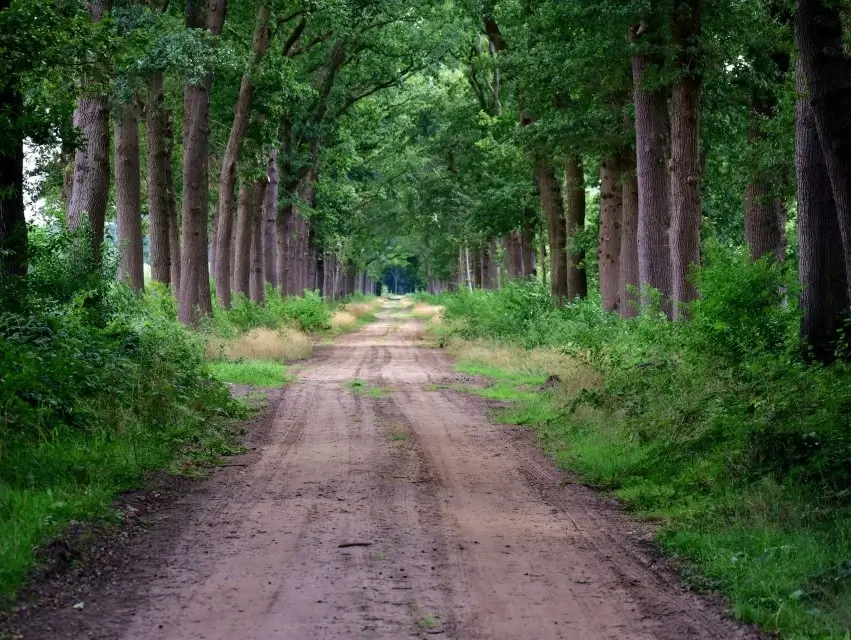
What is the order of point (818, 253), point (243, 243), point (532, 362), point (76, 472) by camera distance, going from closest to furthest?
point (76, 472), point (818, 253), point (532, 362), point (243, 243)

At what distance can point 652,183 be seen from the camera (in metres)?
19.2

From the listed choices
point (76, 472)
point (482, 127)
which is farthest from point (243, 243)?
point (76, 472)

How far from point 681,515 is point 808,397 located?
2154 mm

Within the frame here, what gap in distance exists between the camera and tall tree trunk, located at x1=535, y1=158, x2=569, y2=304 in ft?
99.0

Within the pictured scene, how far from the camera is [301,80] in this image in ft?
122

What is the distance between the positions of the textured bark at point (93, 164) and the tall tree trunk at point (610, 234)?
13468 mm

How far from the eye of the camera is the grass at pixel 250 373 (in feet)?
66.4

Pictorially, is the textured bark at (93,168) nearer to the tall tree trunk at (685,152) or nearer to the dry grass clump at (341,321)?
the tall tree trunk at (685,152)

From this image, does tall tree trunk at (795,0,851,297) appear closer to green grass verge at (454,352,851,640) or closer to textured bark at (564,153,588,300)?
green grass verge at (454,352,851,640)

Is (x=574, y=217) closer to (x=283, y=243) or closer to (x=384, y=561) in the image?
(x=283, y=243)

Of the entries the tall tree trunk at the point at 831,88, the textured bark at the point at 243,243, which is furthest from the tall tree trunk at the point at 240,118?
the tall tree trunk at the point at 831,88

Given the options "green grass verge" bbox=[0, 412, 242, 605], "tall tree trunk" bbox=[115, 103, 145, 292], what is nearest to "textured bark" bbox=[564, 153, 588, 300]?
"tall tree trunk" bbox=[115, 103, 145, 292]

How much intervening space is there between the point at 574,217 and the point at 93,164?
16.3 m

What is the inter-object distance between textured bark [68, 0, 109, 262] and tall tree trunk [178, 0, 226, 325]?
6.37 metres
